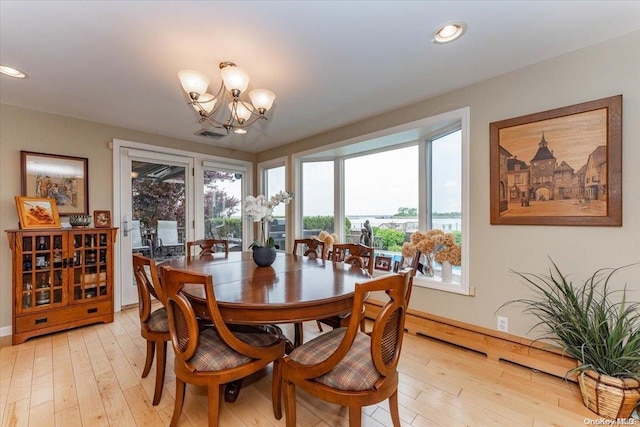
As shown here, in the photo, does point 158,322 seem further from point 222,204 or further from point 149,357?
point 222,204

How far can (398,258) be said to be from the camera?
3.35 m

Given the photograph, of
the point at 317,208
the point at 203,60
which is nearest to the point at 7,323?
the point at 203,60

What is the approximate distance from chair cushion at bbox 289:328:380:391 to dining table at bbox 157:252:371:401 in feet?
0.63

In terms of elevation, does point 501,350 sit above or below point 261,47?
below

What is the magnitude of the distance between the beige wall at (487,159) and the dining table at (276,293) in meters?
1.22

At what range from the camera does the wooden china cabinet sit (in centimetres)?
262

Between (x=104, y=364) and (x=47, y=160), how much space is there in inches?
90.0

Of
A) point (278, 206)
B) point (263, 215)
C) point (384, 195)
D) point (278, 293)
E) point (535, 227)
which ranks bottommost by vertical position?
point (278, 293)

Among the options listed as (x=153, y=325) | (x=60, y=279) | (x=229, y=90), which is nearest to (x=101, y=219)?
(x=60, y=279)

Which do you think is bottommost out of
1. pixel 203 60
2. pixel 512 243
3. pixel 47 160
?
pixel 512 243

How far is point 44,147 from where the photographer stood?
300 cm

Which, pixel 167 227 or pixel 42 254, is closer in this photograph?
pixel 42 254

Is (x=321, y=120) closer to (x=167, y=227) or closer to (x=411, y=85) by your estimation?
(x=411, y=85)

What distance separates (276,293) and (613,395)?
198 cm
